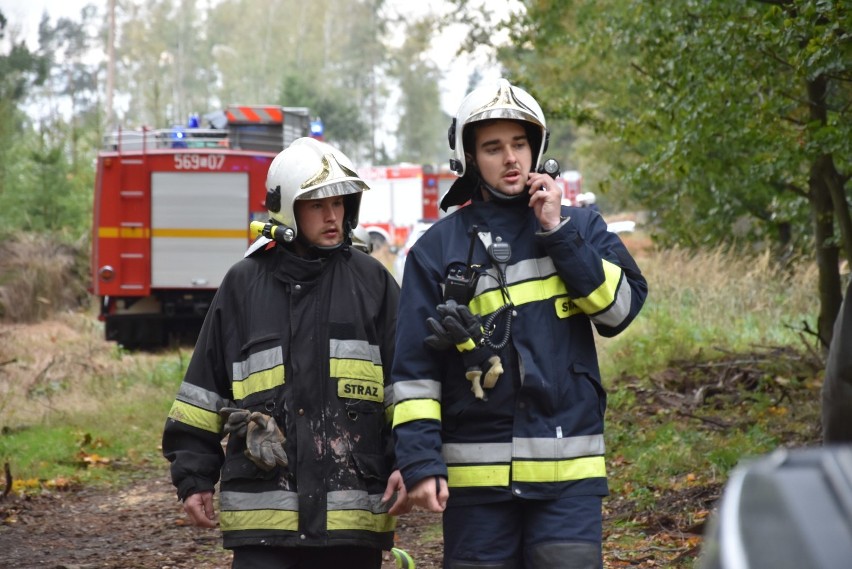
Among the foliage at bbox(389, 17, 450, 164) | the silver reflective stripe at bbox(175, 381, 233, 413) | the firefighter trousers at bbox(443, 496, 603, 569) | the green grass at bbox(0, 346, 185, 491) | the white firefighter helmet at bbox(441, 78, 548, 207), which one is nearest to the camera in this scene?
the firefighter trousers at bbox(443, 496, 603, 569)

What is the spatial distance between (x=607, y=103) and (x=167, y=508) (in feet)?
29.3

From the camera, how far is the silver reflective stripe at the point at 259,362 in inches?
160

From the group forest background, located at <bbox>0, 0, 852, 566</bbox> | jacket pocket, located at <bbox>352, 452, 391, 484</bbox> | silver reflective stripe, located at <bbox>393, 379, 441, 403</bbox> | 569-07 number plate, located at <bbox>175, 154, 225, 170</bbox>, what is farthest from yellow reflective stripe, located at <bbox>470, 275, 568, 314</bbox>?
569-07 number plate, located at <bbox>175, 154, 225, 170</bbox>

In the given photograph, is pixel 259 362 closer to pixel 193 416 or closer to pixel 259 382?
pixel 259 382

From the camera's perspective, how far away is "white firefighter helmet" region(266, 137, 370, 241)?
425 cm

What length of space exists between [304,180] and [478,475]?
48.7 inches

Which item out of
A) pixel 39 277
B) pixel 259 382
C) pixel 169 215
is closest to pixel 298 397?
pixel 259 382

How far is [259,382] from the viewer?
4.07m

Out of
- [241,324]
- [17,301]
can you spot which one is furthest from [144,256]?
[241,324]

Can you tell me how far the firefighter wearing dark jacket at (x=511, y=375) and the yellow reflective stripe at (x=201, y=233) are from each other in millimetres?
12869

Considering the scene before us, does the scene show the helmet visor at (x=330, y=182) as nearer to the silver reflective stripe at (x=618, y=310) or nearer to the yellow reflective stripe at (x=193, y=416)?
the yellow reflective stripe at (x=193, y=416)

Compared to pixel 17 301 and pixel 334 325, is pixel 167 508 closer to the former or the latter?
pixel 334 325

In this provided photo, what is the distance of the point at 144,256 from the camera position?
16406 mm

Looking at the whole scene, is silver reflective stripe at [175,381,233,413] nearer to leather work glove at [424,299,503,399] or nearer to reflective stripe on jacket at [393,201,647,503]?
reflective stripe on jacket at [393,201,647,503]
